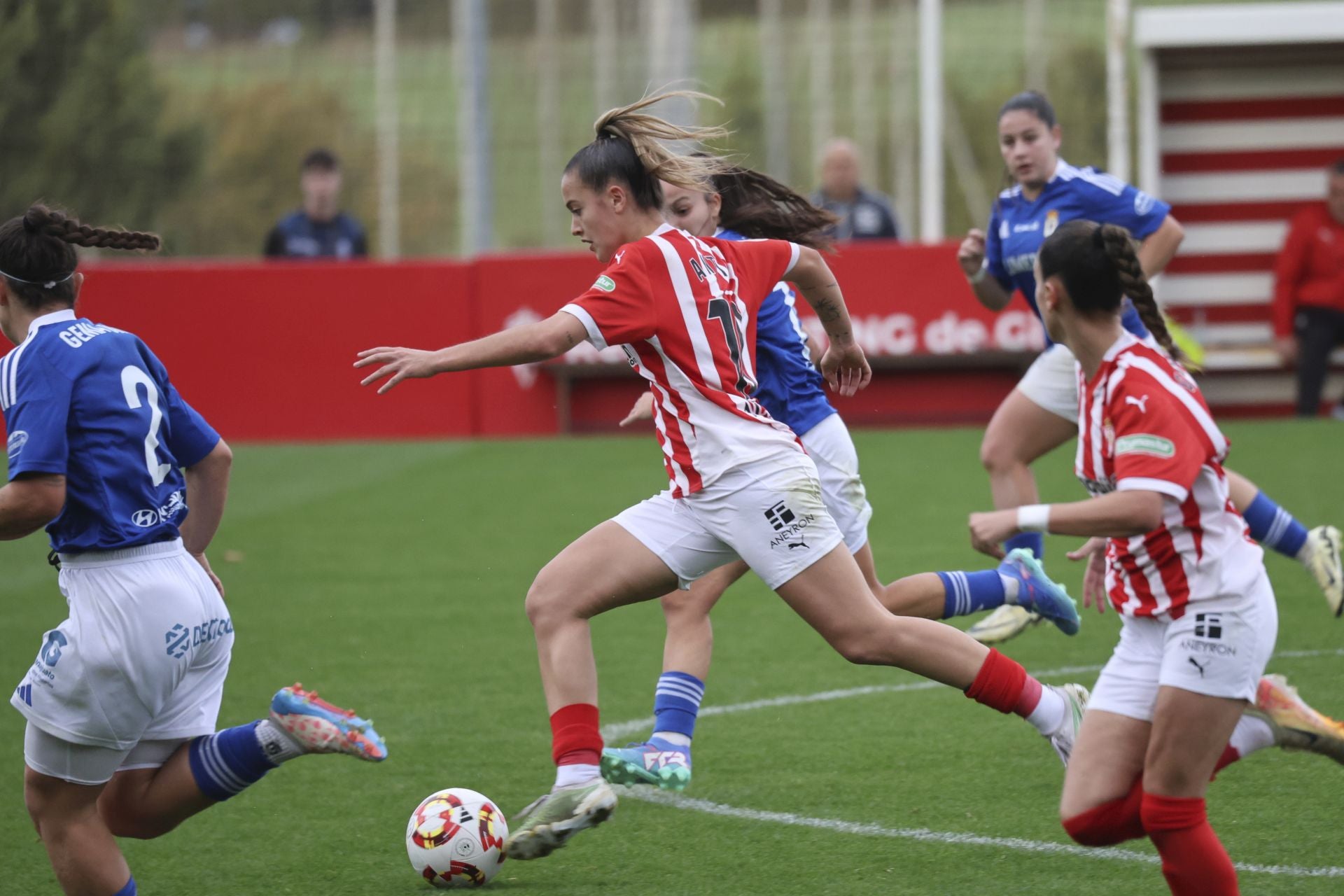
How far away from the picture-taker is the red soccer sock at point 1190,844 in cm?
373

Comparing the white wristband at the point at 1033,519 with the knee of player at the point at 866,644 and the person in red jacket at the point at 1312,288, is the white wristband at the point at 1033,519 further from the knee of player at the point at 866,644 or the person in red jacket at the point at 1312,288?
the person in red jacket at the point at 1312,288

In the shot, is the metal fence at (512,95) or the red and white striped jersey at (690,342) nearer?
the red and white striped jersey at (690,342)

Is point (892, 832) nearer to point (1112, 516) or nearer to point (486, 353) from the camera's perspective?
point (1112, 516)

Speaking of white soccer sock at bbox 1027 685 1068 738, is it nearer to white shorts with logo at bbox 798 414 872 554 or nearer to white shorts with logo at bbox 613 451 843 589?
white shorts with logo at bbox 613 451 843 589

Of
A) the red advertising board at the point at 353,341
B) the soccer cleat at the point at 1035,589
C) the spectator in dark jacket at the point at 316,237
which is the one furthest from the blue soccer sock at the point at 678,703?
the spectator in dark jacket at the point at 316,237

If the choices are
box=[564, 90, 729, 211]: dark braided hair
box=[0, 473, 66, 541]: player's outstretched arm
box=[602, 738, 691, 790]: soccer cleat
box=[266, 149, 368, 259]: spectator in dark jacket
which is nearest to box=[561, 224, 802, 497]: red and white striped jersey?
box=[564, 90, 729, 211]: dark braided hair

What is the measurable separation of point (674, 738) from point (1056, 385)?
279cm

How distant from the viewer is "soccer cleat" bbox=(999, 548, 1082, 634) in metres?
5.77

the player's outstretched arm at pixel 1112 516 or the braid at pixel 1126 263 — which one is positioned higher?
the braid at pixel 1126 263

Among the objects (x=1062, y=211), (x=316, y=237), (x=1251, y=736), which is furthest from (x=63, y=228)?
(x=316, y=237)

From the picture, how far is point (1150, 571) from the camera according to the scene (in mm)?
3850

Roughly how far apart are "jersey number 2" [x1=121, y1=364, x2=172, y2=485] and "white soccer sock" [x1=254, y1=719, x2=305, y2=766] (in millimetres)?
665

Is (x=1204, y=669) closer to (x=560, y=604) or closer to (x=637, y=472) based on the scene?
(x=560, y=604)

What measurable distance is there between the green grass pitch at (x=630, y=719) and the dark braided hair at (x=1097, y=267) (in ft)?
4.97
